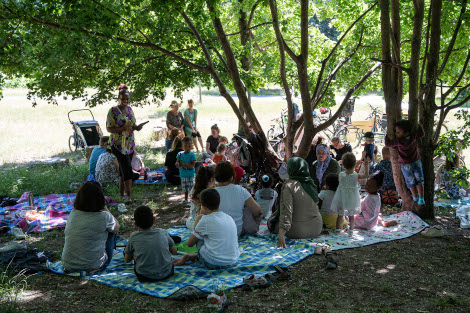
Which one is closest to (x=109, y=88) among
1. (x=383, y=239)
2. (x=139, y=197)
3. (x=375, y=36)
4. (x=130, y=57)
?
(x=130, y=57)

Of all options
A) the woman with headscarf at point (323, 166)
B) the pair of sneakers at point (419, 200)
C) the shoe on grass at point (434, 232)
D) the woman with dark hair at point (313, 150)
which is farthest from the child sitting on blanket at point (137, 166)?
the shoe on grass at point (434, 232)

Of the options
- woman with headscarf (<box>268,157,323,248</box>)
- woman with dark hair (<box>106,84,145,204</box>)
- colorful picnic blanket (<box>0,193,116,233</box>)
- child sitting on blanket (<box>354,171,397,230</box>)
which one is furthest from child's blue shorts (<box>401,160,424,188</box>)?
colorful picnic blanket (<box>0,193,116,233</box>)

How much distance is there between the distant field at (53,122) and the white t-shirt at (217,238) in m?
10.4

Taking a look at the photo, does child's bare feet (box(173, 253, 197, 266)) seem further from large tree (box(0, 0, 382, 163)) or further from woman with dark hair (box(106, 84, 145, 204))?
woman with dark hair (box(106, 84, 145, 204))

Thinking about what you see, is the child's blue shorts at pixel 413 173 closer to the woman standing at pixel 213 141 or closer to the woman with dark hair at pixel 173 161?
the woman with dark hair at pixel 173 161

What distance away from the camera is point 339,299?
4398mm

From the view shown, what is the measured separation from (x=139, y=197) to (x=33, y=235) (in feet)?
8.05

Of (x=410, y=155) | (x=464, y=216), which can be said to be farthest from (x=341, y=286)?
(x=464, y=216)

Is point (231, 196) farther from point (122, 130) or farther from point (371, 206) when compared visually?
point (122, 130)

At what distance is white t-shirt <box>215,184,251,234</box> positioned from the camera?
584 cm

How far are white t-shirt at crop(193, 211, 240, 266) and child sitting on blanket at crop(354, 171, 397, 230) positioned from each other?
2.30 meters

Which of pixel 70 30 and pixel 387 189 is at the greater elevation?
pixel 70 30

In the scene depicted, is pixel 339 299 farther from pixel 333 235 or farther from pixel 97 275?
pixel 97 275

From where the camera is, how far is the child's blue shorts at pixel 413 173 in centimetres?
694
